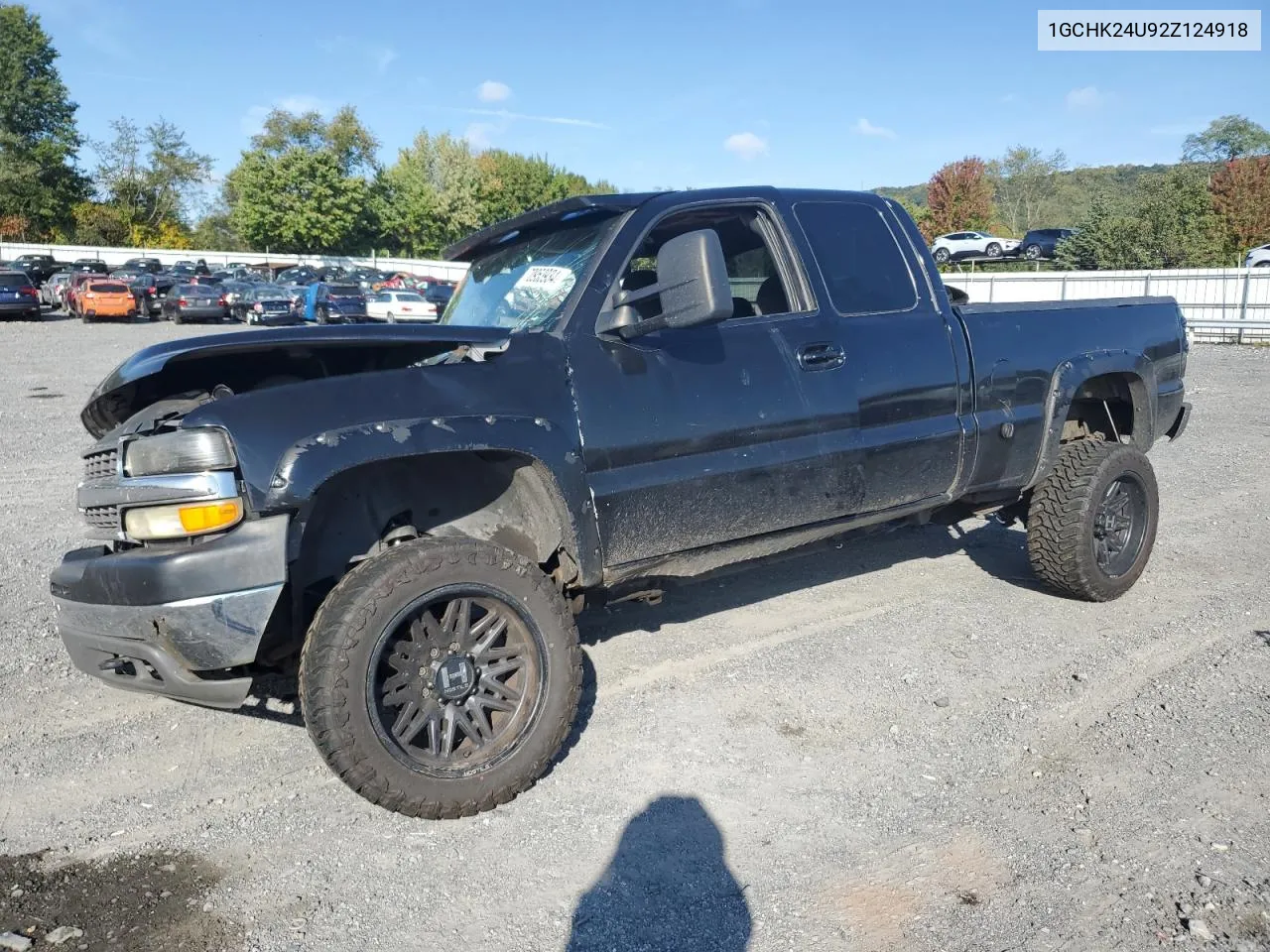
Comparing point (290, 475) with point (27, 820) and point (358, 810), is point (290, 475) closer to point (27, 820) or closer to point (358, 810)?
point (358, 810)

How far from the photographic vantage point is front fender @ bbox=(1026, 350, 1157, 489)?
514 cm

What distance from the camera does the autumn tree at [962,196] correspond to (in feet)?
179

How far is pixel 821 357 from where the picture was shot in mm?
4254

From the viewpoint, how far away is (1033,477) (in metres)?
5.21

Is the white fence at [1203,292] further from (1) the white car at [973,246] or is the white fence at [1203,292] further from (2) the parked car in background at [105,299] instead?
(2) the parked car in background at [105,299]

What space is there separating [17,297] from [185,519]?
35.4 meters

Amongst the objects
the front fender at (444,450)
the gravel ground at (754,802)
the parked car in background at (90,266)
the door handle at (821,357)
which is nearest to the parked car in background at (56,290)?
the parked car in background at (90,266)

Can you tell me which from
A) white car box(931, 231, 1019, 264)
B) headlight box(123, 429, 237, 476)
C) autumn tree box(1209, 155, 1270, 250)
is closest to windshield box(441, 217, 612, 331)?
headlight box(123, 429, 237, 476)

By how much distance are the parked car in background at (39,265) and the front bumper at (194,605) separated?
177 ft

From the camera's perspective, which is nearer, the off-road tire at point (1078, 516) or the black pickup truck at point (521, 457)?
the black pickup truck at point (521, 457)

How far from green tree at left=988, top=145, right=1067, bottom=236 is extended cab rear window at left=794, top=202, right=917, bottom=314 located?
6844 centimetres

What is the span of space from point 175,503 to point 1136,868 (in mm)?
3058

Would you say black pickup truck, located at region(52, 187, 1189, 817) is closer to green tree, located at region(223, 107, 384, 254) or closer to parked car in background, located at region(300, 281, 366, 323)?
parked car in background, located at region(300, 281, 366, 323)

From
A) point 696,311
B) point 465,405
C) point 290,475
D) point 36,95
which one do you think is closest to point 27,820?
point 290,475
